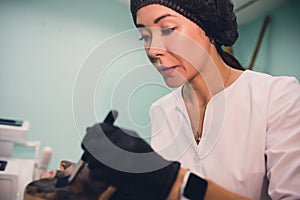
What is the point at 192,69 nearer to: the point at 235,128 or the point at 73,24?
the point at 235,128

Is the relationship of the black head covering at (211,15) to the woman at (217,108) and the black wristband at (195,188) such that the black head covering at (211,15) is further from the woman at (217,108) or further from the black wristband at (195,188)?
the black wristband at (195,188)

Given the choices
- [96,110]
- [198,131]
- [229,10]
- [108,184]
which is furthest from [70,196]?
[229,10]

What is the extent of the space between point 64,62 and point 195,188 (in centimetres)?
48

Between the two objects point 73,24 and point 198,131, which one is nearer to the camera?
point 198,131

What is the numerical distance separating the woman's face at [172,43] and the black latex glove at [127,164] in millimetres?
189

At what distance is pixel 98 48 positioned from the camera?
0.71 metres

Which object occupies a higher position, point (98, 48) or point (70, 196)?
point (98, 48)

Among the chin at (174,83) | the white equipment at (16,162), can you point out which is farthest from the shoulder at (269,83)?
the white equipment at (16,162)

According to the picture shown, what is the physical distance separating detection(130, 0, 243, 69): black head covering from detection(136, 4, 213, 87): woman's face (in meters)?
0.01

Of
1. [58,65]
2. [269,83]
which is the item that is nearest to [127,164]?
[269,83]

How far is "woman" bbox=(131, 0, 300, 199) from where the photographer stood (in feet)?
1.81

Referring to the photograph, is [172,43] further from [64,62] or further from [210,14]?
[64,62]

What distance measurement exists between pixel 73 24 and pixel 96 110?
13.5 inches

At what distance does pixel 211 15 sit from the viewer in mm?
618
